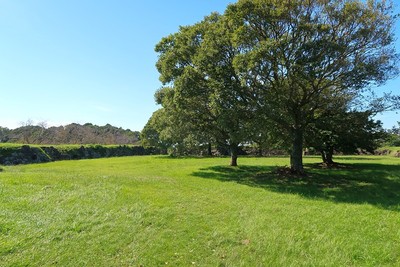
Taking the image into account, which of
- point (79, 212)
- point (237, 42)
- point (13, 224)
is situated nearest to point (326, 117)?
point (237, 42)

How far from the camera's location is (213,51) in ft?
45.4

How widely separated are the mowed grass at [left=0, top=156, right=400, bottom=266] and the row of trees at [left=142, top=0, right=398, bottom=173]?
492 centimetres

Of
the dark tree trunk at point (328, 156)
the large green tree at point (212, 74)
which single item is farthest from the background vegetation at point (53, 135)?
the dark tree trunk at point (328, 156)

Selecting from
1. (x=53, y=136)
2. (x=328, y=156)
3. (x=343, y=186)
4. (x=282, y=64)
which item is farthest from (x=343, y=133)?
(x=53, y=136)

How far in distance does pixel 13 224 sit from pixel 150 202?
3597mm

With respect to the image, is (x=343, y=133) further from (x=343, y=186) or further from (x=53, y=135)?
(x=53, y=135)

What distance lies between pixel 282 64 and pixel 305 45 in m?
1.19

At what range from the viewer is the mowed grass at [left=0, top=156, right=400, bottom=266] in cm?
501

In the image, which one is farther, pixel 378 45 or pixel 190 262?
pixel 378 45

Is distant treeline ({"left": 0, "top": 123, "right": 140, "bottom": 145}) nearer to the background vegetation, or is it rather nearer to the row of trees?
the background vegetation

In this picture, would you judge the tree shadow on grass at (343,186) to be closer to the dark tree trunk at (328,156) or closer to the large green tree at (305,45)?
the large green tree at (305,45)

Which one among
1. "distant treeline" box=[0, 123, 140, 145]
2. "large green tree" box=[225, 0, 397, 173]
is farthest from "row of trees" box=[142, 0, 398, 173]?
"distant treeline" box=[0, 123, 140, 145]

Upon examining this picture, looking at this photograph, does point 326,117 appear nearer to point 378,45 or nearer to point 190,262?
point 378,45

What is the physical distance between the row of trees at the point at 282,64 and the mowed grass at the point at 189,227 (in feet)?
16.1
